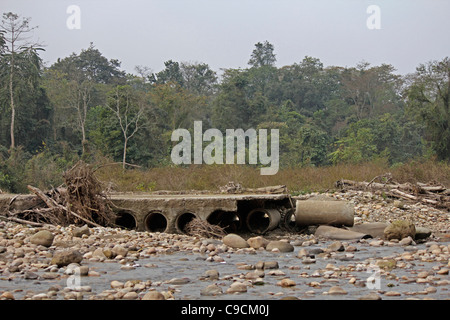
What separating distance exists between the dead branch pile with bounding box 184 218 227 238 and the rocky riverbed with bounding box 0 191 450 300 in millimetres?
323

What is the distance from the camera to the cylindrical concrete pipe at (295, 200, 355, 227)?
428 inches

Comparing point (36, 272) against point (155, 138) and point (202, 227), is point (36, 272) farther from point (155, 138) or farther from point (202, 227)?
point (155, 138)

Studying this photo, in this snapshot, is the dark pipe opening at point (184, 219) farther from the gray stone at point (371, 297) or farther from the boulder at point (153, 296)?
the gray stone at point (371, 297)

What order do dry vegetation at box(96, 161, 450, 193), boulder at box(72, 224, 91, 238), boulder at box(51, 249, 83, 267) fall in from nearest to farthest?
boulder at box(51, 249, 83, 267) → boulder at box(72, 224, 91, 238) → dry vegetation at box(96, 161, 450, 193)

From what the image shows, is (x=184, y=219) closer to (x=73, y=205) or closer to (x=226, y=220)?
(x=226, y=220)

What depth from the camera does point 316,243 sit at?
383 inches

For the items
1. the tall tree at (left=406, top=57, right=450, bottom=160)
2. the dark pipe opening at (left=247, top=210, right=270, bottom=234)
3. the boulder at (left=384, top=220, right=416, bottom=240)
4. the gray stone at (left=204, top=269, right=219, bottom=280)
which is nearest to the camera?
the gray stone at (left=204, top=269, right=219, bottom=280)

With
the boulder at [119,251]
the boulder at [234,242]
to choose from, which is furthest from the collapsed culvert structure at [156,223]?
the boulder at [119,251]

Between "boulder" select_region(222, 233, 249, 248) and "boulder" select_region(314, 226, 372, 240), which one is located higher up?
"boulder" select_region(222, 233, 249, 248)

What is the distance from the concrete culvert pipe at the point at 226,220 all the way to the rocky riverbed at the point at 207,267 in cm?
110

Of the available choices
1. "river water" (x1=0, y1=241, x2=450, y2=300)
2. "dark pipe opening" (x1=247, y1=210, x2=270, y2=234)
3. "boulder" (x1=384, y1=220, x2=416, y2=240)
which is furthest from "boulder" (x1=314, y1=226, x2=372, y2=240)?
"river water" (x1=0, y1=241, x2=450, y2=300)

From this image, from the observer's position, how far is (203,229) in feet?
33.2

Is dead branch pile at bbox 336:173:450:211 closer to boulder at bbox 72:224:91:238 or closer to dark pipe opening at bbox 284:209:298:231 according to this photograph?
dark pipe opening at bbox 284:209:298:231

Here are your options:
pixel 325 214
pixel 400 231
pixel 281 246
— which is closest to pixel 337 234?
pixel 325 214
